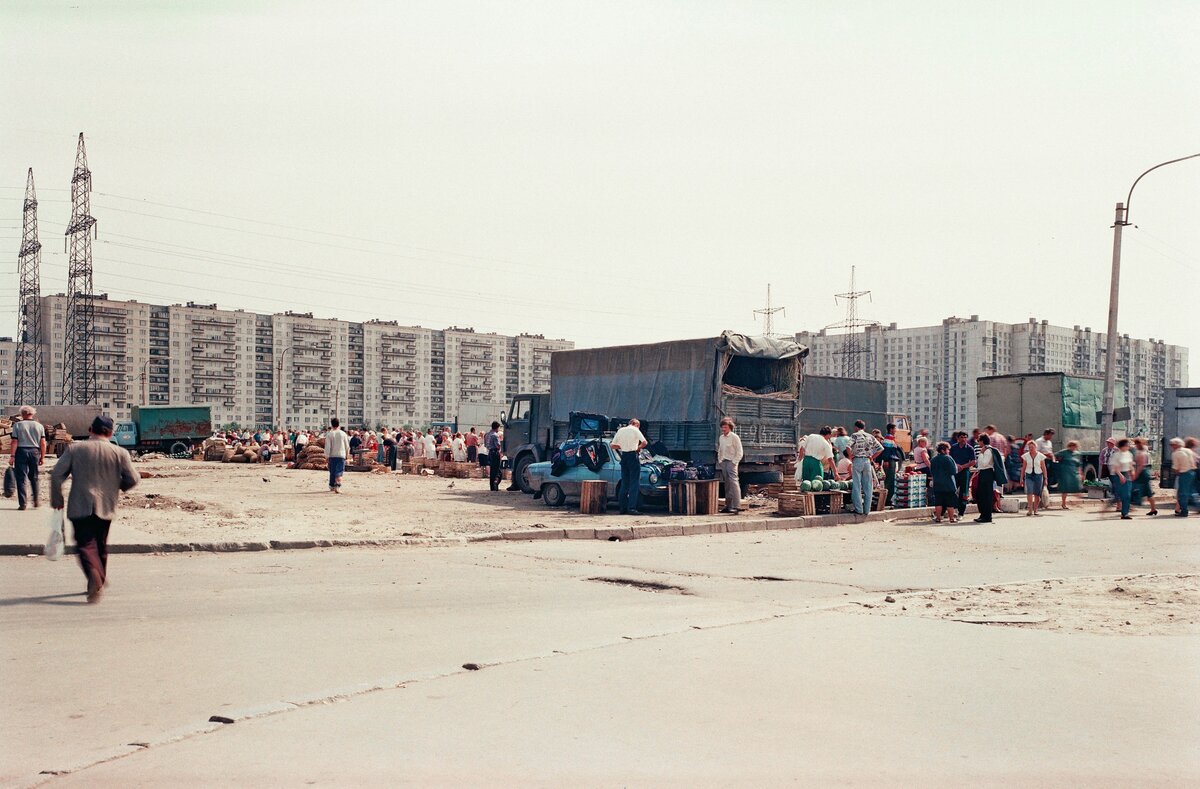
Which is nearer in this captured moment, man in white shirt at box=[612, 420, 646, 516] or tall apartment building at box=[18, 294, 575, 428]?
man in white shirt at box=[612, 420, 646, 516]

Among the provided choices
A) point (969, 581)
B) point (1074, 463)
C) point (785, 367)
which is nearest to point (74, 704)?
point (969, 581)

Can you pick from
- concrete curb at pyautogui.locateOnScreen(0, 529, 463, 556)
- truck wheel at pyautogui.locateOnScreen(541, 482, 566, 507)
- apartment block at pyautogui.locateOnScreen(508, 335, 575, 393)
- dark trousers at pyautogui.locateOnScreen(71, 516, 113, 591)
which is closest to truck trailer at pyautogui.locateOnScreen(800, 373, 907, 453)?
truck wheel at pyautogui.locateOnScreen(541, 482, 566, 507)

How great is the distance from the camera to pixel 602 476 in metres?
20.1

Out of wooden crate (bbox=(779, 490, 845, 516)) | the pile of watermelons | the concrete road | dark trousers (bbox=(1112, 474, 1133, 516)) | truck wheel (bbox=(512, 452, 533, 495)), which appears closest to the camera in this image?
the concrete road

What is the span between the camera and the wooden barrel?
757 inches

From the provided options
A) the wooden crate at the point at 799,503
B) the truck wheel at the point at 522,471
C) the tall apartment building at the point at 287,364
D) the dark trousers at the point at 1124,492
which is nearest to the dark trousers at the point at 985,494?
the dark trousers at the point at 1124,492

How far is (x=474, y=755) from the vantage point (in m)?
4.76

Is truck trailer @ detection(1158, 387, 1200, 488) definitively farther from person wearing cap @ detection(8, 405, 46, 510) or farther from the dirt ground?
person wearing cap @ detection(8, 405, 46, 510)

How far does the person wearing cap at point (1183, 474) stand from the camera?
67.4 ft

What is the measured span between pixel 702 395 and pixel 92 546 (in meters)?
14.8

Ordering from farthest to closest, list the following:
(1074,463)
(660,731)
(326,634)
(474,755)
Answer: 1. (1074,463)
2. (326,634)
3. (660,731)
4. (474,755)

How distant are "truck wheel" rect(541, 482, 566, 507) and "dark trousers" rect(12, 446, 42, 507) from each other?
9240 mm

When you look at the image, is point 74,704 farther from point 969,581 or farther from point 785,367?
point 785,367

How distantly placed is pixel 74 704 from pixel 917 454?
65.2 ft
